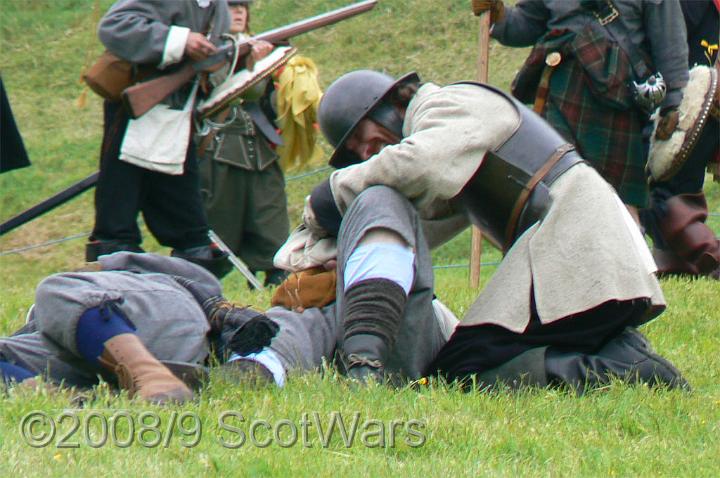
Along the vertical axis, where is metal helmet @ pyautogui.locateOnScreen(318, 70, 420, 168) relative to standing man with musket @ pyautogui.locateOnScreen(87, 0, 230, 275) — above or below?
above

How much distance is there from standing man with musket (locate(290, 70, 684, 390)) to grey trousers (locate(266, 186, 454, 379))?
0.01 meters

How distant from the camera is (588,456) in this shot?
378 centimetres

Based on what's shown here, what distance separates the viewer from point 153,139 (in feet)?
23.7

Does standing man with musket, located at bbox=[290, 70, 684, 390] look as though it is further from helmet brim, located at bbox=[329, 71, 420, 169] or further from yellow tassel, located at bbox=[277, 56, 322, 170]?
yellow tassel, located at bbox=[277, 56, 322, 170]

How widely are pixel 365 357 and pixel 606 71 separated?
11.7ft

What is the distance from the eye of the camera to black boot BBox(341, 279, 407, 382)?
4.41 m

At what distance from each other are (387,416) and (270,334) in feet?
2.25

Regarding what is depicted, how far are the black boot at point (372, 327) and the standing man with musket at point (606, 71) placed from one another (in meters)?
3.41

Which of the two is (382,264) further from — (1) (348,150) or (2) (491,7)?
(2) (491,7)

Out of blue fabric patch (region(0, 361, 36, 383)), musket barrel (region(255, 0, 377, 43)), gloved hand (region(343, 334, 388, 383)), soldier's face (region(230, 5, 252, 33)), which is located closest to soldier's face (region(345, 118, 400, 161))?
gloved hand (region(343, 334, 388, 383))

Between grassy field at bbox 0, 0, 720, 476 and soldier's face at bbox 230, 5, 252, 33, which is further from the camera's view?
soldier's face at bbox 230, 5, 252, 33

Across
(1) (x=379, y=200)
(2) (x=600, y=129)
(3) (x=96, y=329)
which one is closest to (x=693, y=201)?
(2) (x=600, y=129)

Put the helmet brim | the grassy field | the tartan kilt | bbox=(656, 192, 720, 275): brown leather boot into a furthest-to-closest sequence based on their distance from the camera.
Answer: bbox=(656, 192, 720, 275): brown leather boot → the tartan kilt → the helmet brim → the grassy field

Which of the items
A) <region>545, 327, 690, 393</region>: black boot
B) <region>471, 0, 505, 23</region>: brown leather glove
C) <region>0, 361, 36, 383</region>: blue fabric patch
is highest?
<region>471, 0, 505, 23</region>: brown leather glove
